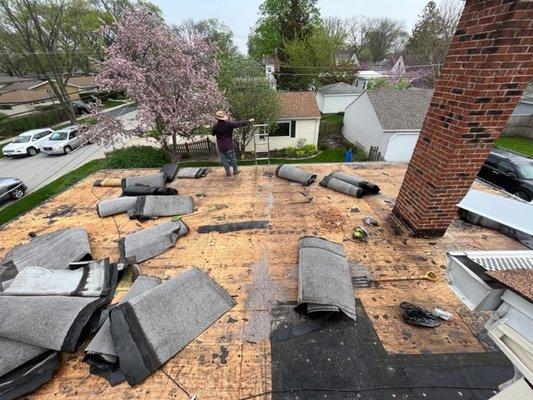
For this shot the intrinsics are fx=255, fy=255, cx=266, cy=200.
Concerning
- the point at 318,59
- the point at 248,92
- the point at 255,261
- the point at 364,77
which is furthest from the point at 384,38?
the point at 255,261

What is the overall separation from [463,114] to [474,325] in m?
2.22

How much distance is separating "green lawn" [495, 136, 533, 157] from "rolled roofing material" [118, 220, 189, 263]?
2054 centimetres

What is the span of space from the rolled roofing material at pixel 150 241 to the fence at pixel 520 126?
24608 mm

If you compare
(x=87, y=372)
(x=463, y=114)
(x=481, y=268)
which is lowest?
(x=87, y=372)

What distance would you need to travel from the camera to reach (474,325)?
2.49 metres

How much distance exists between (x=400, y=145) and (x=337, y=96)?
1204 cm

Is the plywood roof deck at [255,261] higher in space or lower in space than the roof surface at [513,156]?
higher

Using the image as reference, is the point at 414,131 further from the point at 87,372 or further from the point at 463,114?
the point at 87,372

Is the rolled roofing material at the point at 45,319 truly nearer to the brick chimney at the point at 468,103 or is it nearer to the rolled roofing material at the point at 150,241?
the rolled roofing material at the point at 150,241

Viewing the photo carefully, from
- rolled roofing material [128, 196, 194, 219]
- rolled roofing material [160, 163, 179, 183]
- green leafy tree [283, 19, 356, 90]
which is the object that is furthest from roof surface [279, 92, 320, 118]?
rolled roofing material [128, 196, 194, 219]

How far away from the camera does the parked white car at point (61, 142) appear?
17383 millimetres

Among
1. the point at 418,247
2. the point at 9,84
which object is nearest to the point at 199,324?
the point at 418,247

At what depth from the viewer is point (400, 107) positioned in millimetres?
14609

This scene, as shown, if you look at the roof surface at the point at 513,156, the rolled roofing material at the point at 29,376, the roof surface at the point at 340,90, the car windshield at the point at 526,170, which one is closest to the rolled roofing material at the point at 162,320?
the rolled roofing material at the point at 29,376
